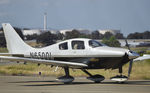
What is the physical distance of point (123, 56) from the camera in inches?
727

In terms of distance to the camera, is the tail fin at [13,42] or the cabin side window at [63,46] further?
the tail fin at [13,42]

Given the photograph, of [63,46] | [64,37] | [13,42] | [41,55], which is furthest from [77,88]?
[64,37]

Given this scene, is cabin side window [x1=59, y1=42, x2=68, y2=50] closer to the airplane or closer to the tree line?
the airplane

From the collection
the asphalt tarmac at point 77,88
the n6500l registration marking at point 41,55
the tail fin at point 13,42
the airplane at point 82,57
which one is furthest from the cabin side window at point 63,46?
the tail fin at point 13,42

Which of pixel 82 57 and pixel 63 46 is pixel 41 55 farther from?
pixel 82 57

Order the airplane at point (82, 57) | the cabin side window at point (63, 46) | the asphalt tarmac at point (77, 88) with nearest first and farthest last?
the asphalt tarmac at point (77, 88), the airplane at point (82, 57), the cabin side window at point (63, 46)

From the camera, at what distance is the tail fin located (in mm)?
21312

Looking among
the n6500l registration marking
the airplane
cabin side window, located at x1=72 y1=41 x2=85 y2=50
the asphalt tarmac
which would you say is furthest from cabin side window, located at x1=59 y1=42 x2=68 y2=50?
the asphalt tarmac

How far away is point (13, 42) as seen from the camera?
2145 cm

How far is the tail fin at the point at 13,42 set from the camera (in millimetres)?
21312

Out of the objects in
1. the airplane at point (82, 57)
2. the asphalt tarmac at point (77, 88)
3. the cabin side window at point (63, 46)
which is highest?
the cabin side window at point (63, 46)

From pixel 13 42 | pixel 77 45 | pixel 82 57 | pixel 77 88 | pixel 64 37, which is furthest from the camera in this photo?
pixel 64 37

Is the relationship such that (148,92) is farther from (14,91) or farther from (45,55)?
(45,55)

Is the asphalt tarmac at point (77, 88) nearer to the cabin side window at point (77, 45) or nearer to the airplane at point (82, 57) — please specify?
the airplane at point (82, 57)
